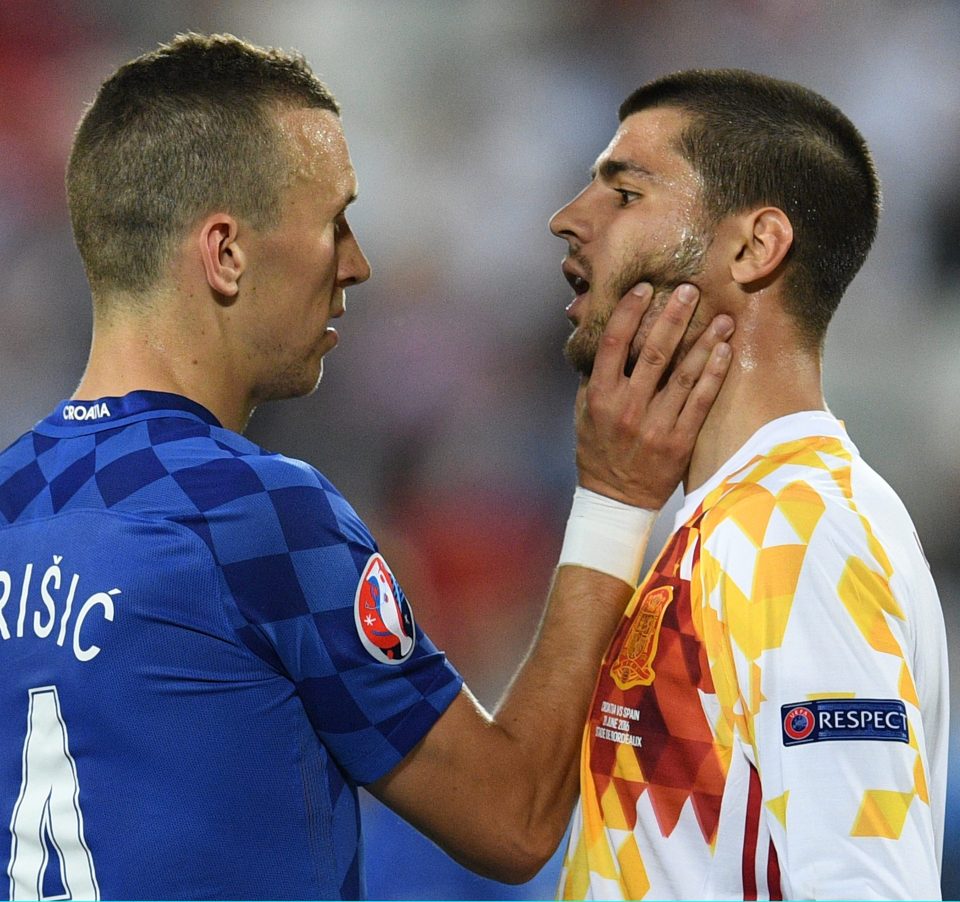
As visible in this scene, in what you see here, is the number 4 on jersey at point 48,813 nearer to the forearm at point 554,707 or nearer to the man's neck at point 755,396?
the forearm at point 554,707

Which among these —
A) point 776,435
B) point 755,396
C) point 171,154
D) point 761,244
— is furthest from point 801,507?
point 171,154

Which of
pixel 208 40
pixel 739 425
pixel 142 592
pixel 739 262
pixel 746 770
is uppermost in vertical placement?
pixel 208 40

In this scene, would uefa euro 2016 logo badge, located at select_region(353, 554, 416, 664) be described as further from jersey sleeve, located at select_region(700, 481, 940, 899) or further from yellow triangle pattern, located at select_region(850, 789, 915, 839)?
yellow triangle pattern, located at select_region(850, 789, 915, 839)

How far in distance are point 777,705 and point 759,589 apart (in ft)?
0.58

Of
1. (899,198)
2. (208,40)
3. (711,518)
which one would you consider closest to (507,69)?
(899,198)

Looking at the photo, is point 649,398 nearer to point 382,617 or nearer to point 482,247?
point 382,617

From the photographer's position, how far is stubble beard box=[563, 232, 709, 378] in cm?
237

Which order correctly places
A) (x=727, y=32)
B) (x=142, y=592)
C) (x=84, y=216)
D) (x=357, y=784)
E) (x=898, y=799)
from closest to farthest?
(x=898, y=799)
(x=142, y=592)
(x=357, y=784)
(x=84, y=216)
(x=727, y=32)

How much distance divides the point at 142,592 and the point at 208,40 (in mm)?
1048

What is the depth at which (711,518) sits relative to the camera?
209 cm

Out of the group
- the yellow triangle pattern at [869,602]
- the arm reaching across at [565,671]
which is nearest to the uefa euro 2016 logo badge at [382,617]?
the arm reaching across at [565,671]

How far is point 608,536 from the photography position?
7.74ft

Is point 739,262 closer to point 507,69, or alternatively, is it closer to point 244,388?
point 244,388

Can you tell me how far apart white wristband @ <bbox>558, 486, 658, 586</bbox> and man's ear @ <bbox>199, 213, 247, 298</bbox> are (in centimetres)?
79
